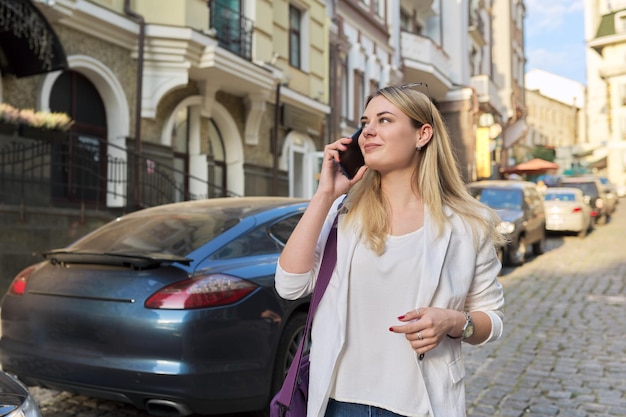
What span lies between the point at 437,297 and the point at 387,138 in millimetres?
526

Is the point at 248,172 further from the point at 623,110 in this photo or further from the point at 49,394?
the point at 623,110

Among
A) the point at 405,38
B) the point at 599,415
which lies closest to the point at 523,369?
the point at 599,415

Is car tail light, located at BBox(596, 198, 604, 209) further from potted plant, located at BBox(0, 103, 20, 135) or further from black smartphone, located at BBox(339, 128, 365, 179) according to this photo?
black smartphone, located at BBox(339, 128, 365, 179)

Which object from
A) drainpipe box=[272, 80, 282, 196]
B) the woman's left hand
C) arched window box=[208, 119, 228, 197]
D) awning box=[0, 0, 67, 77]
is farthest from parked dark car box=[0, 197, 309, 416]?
drainpipe box=[272, 80, 282, 196]

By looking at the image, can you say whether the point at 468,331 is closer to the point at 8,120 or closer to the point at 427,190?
the point at 427,190

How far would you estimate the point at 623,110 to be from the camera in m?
57.3

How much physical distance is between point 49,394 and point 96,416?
68cm

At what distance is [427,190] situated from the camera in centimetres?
205

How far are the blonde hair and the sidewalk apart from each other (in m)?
2.89

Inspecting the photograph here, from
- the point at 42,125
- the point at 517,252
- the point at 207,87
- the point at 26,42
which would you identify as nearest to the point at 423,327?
the point at 42,125

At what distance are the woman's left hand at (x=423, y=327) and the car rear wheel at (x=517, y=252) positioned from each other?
38.6 feet

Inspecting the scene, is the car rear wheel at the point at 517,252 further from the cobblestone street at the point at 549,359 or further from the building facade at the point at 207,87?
the building facade at the point at 207,87

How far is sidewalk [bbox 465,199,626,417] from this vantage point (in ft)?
15.7

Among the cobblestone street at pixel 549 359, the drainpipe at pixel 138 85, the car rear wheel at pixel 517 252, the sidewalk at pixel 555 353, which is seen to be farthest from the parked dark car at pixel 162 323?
the car rear wheel at pixel 517 252
